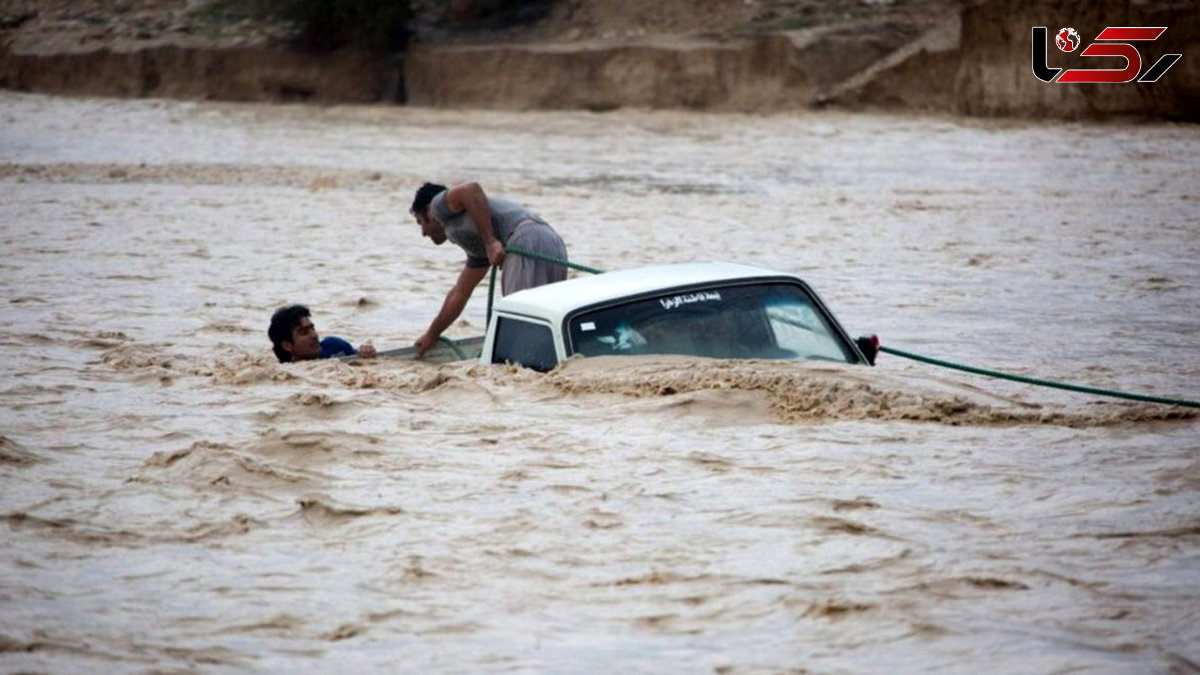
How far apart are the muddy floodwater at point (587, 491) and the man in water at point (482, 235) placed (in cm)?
81

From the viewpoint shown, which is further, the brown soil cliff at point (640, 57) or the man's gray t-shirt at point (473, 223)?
the brown soil cliff at point (640, 57)

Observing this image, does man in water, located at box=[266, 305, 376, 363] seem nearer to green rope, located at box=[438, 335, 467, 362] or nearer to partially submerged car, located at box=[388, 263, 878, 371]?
green rope, located at box=[438, 335, 467, 362]

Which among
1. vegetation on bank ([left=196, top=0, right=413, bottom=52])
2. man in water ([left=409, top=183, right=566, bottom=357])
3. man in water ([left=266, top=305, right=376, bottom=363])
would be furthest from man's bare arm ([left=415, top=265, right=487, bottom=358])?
vegetation on bank ([left=196, top=0, right=413, bottom=52])

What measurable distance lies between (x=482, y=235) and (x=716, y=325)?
2705 mm

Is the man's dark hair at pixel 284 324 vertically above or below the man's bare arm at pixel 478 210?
below

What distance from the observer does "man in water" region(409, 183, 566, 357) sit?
10172 millimetres

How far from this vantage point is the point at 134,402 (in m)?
A: 9.34

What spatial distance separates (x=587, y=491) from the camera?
23.5 ft

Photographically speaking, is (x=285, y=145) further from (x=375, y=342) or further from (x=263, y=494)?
(x=263, y=494)

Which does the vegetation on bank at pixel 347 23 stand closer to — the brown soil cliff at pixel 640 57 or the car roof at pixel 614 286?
the brown soil cliff at pixel 640 57

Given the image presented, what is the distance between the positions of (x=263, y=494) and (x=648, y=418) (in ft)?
6.38

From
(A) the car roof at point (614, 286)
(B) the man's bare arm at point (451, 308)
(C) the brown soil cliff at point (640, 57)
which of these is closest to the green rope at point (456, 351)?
(B) the man's bare arm at point (451, 308)

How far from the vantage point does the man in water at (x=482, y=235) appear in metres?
10.2

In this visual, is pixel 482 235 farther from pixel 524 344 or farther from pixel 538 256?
pixel 524 344
